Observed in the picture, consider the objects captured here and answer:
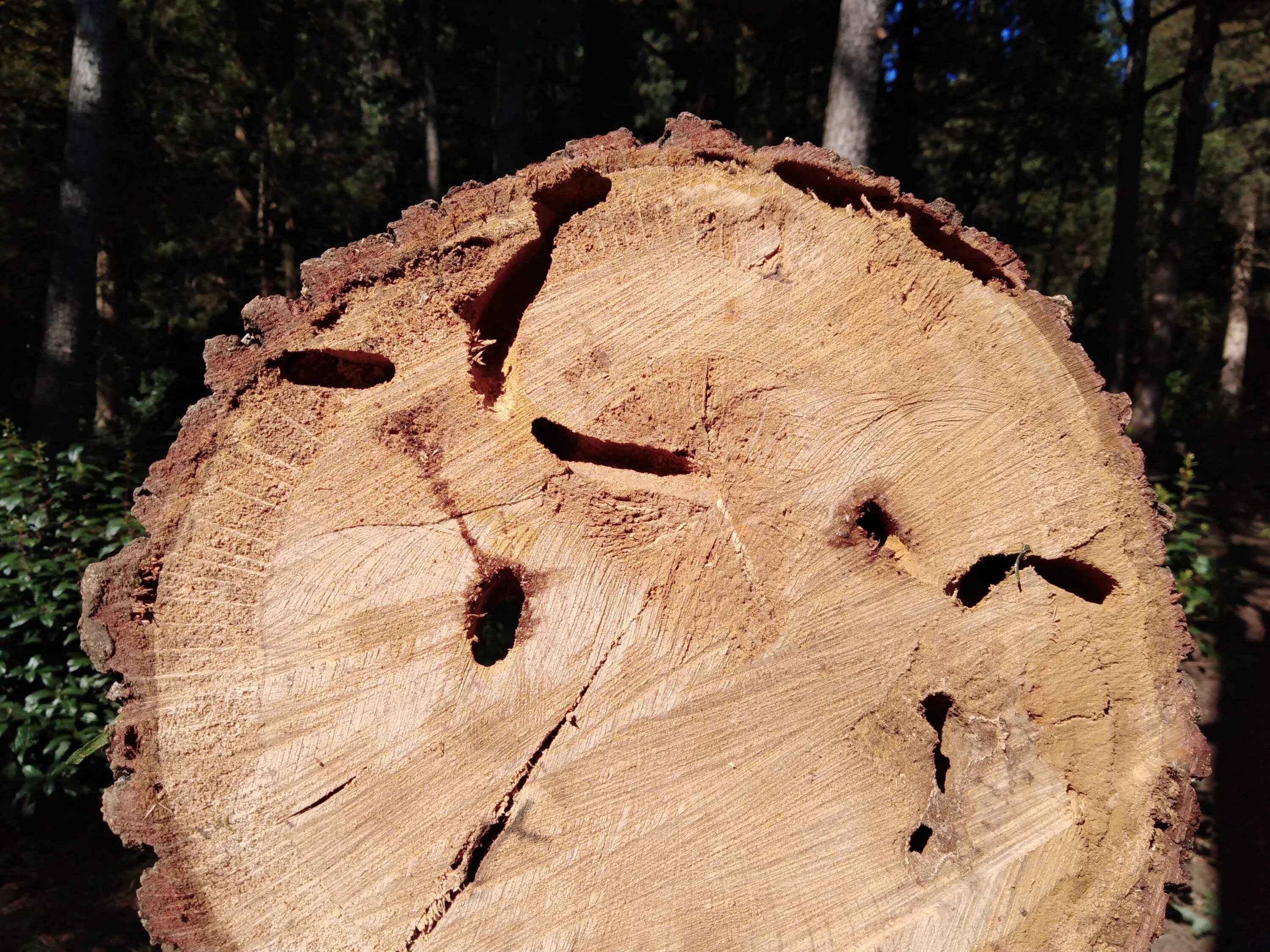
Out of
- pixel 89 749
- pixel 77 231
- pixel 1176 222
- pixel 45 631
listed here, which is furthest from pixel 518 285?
pixel 1176 222

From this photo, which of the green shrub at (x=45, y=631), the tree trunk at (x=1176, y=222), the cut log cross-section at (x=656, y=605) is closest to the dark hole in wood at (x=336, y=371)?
the cut log cross-section at (x=656, y=605)

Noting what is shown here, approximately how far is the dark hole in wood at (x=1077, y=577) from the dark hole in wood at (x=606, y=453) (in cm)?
65

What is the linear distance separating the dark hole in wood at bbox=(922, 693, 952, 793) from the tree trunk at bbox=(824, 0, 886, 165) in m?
3.33

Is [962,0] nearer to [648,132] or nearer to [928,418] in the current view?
[648,132]

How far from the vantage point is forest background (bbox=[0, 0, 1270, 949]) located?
3338 mm

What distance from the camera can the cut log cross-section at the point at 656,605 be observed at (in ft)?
4.67

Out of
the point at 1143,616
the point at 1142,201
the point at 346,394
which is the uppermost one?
the point at 1142,201

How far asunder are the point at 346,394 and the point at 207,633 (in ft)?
1.52

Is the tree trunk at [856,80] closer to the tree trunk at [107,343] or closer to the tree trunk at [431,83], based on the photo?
the tree trunk at [431,83]

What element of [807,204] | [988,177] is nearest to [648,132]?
[988,177]

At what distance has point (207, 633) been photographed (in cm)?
145

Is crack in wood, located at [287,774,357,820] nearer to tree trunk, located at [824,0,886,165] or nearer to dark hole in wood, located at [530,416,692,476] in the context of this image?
dark hole in wood, located at [530,416,692,476]

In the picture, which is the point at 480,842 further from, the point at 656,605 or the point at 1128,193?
the point at 1128,193

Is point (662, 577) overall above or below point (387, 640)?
above
